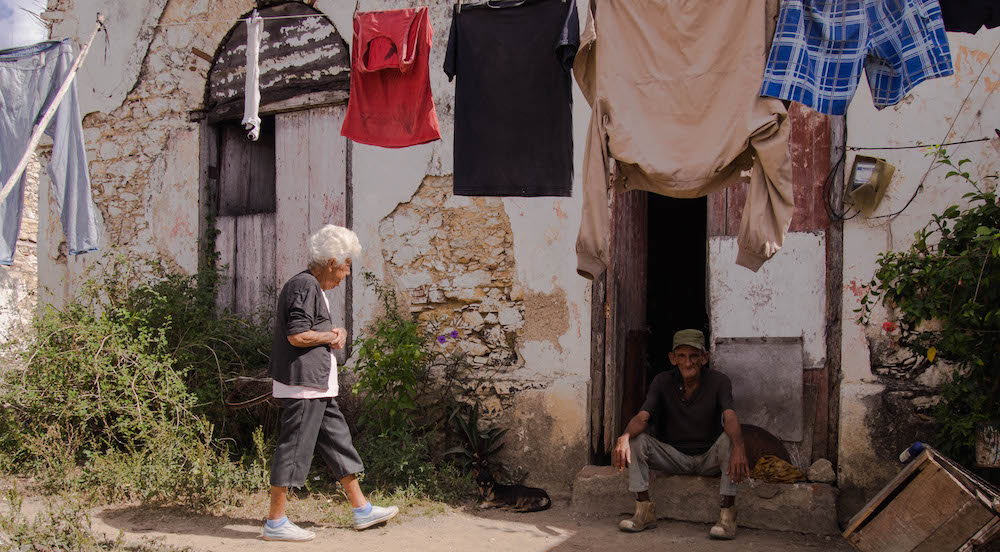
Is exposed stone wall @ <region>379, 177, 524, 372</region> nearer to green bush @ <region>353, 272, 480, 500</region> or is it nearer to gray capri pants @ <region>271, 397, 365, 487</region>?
green bush @ <region>353, 272, 480, 500</region>

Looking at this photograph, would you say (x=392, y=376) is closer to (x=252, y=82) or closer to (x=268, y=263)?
(x=268, y=263)

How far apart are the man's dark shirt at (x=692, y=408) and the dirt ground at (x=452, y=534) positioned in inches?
20.4

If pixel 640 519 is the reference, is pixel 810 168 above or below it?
above

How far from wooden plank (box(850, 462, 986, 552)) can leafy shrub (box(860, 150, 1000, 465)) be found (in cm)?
64

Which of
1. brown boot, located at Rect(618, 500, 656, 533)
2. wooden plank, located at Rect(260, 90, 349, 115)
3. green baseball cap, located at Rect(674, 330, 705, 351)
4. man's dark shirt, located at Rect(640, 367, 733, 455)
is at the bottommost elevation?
brown boot, located at Rect(618, 500, 656, 533)

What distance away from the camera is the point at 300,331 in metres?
4.04

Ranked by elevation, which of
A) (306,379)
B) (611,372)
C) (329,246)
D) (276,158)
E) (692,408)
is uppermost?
(276,158)

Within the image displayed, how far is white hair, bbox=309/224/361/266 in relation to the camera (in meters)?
4.22

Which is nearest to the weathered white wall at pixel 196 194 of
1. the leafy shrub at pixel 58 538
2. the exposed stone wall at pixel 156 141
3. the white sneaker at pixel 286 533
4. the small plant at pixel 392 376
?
the exposed stone wall at pixel 156 141

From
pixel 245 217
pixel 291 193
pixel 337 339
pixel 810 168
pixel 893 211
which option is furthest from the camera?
pixel 245 217

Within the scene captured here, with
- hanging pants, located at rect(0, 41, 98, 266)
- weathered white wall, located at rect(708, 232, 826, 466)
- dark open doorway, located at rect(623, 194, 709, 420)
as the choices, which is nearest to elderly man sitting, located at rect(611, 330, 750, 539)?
weathered white wall, located at rect(708, 232, 826, 466)

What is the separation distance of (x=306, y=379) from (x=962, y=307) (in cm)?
337

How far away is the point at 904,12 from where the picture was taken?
139 inches

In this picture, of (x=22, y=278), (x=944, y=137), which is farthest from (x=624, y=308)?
(x=22, y=278)
